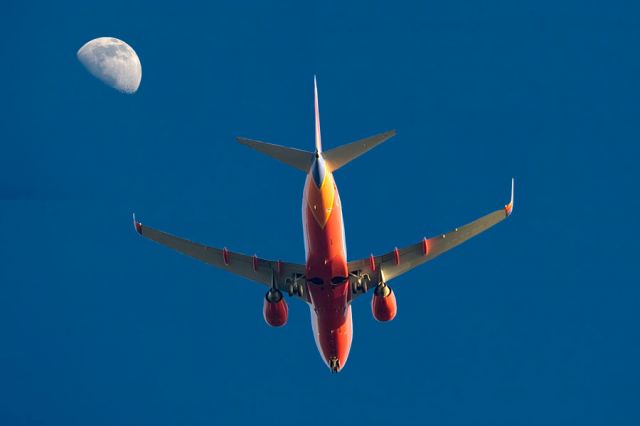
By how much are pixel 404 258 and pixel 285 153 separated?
10.1m

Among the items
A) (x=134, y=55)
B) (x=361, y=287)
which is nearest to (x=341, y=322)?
A: (x=361, y=287)

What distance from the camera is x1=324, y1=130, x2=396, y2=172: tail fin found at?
5475 centimetres

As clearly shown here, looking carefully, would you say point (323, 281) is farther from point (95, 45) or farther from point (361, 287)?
point (95, 45)

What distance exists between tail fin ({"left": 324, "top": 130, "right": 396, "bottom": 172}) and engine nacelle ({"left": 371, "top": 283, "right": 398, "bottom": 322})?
793cm

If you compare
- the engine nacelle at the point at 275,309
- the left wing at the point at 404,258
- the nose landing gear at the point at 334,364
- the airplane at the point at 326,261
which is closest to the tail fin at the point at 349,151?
the airplane at the point at 326,261

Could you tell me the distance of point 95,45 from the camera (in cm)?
7181

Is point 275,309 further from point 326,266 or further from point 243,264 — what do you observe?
point 326,266

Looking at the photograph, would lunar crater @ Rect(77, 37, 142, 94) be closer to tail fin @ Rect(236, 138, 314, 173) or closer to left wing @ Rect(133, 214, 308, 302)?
left wing @ Rect(133, 214, 308, 302)

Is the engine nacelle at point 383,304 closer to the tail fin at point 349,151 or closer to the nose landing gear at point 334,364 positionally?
the nose landing gear at point 334,364

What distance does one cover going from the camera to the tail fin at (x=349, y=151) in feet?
180

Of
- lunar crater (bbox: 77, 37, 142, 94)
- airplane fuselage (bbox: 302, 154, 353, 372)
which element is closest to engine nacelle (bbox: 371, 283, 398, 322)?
airplane fuselage (bbox: 302, 154, 353, 372)

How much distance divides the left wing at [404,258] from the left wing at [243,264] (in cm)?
286

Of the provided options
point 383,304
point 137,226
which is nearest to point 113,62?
point 137,226

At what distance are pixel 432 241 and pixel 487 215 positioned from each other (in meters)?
3.26
